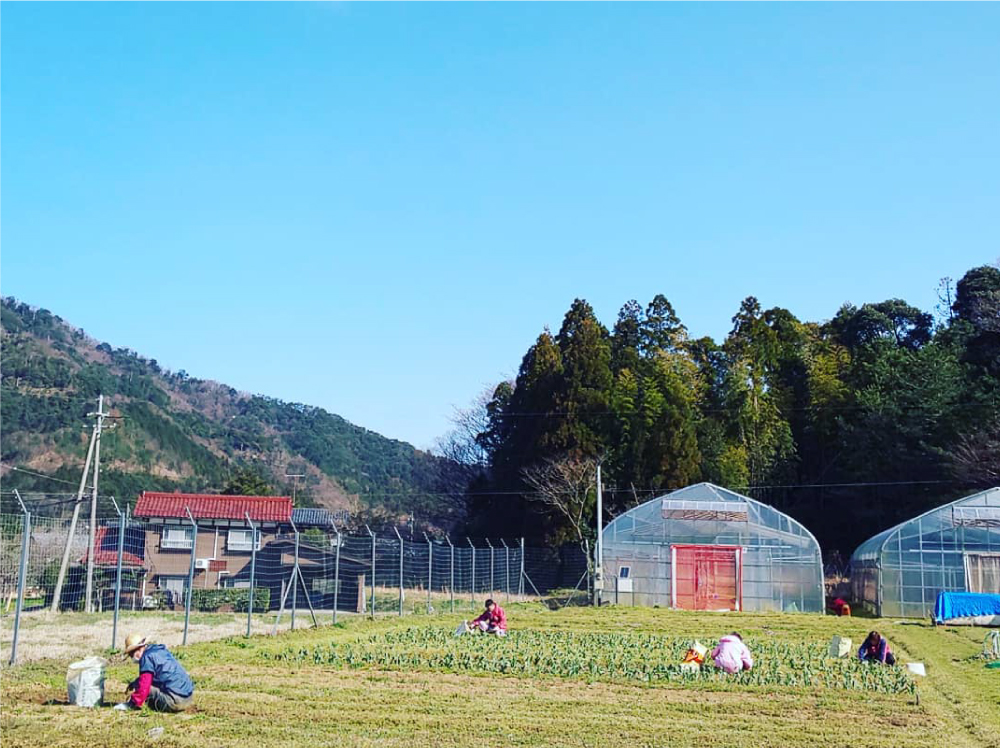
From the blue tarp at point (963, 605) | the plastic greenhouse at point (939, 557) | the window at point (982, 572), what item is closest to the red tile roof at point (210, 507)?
the plastic greenhouse at point (939, 557)

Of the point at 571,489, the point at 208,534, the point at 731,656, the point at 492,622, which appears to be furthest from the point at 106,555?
the point at 731,656

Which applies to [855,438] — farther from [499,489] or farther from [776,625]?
[776,625]

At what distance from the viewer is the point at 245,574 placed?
34.0 metres

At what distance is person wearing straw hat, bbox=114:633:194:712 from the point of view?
1066 centimetres

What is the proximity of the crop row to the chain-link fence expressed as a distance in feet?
9.58

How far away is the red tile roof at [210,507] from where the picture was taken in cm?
4103

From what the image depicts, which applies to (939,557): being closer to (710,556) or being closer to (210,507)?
(710,556)

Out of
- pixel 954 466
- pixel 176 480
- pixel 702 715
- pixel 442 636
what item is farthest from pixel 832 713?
pixel 176 480

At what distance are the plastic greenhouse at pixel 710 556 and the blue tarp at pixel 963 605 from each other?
185 inches

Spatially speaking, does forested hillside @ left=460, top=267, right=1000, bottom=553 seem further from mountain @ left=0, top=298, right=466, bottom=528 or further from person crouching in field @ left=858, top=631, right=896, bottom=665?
person crouching in field @ left=858, top=631, right=896, bottom=665

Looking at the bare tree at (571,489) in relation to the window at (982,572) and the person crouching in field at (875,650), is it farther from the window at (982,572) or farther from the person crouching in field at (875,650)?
the person crouching in field at (875,650)

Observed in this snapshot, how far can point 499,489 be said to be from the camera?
4675cm

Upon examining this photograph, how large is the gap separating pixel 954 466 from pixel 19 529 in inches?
1396

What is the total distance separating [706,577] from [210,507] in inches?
796
